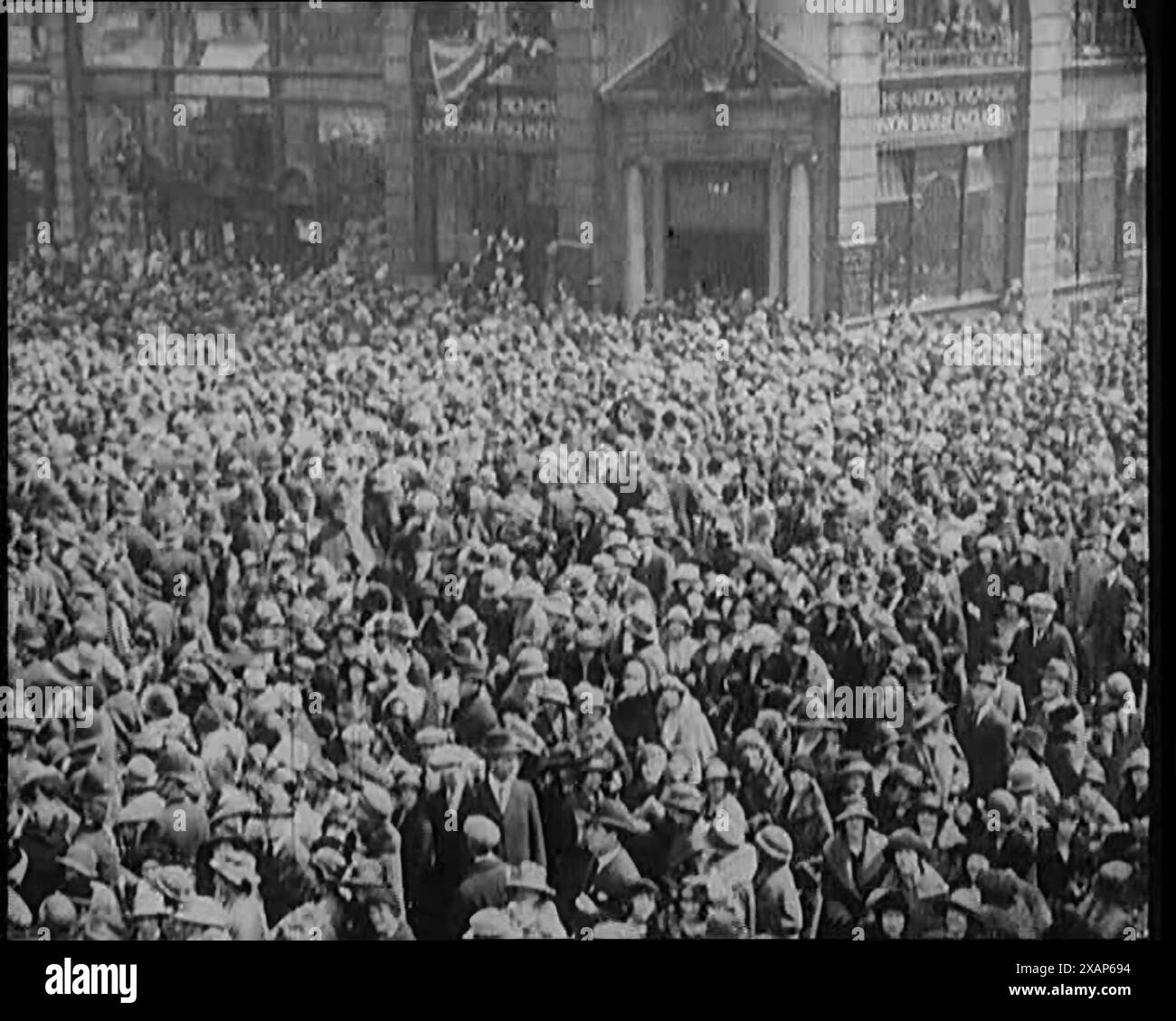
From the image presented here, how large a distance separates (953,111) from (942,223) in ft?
0.65

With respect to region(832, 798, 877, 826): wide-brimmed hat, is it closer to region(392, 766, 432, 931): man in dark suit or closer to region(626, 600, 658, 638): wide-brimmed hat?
region(626, 600, 658, 638): wide-brimmed hat

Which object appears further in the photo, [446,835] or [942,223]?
[942,223]

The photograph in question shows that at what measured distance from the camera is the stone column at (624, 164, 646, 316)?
3803 mm

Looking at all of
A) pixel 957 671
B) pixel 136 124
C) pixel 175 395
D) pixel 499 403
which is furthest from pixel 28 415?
pixel 957 671

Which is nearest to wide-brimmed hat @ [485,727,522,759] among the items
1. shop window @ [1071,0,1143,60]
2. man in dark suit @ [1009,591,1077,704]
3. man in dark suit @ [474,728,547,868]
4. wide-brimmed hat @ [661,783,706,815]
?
man in dark suit @ [474,728,547,868]

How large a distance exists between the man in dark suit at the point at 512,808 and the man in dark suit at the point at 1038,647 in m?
0.89

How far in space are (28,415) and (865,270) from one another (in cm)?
151

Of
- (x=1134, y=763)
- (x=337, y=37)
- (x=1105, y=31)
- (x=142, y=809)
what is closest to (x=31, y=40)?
(x=337, y=37)

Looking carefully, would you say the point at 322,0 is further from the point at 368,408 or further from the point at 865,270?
the point at 865,270

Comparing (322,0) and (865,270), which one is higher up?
(322,0)

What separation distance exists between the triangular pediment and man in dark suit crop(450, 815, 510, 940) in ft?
4.32

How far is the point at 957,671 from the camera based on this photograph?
3.78 metres

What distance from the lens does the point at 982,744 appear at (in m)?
3.77

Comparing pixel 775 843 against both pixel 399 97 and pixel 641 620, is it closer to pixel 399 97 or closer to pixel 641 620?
pixel 641 620
